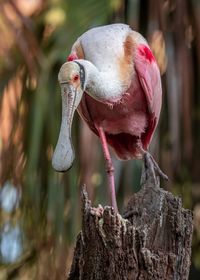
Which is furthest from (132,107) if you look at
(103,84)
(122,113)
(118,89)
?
(103,84)

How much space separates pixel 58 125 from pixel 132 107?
101cm

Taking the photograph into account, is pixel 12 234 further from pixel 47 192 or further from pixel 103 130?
pixel 103 130

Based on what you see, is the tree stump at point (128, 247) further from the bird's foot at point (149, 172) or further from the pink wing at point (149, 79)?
the pink wing at point (149, 79)

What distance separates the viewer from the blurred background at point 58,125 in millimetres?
4910

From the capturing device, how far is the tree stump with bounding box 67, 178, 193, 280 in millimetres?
2934

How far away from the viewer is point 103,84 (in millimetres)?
3711

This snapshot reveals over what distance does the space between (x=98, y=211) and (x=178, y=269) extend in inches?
11.8

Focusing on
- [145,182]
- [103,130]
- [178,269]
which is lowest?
[178,269]

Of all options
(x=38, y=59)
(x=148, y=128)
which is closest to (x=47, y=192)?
(x=38, y=59)

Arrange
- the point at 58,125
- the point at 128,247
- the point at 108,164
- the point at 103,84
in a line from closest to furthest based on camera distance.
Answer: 1. the point at 128,247
2. the point at 103,84
3. the point at 108,164
4. the point at 58,125

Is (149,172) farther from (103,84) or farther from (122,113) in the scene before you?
(122,113)

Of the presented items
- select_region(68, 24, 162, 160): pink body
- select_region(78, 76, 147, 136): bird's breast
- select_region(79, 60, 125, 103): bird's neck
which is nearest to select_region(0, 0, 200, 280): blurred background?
select_region(68, 24, 162, 160): pink body

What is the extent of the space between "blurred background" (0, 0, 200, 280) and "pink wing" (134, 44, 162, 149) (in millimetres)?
770

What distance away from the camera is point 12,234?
5094 mm
